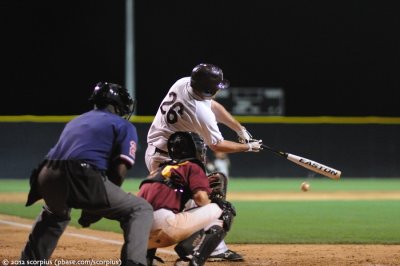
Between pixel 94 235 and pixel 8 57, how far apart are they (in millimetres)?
39043

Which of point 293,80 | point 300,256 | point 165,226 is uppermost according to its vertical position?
point 165,226

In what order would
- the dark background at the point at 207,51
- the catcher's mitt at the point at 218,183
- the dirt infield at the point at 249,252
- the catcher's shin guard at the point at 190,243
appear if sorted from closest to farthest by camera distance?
the catcher's shin guard at the point at 190,243 → the catcher's mitt at the point at 218,183 → the dirt infield at the point at 249,252 → the dark background at the point at 207,51

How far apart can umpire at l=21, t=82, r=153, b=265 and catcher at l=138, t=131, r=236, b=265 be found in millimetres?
337

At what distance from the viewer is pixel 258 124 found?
74.8 feet

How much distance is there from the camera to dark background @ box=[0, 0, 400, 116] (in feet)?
151

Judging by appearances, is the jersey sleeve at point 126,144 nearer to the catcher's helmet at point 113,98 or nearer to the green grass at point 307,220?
the catcher's helmet at point 113,98

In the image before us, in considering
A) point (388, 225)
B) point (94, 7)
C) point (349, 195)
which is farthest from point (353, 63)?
point (388, 225)

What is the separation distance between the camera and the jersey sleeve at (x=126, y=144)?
565cm

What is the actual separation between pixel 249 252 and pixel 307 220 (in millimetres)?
3993

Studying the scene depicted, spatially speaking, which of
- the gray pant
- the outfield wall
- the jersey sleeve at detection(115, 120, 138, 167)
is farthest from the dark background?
the jersey sleeve at detection(115, 120, 138, 167)

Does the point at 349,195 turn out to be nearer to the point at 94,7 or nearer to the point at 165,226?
the point at 165,226

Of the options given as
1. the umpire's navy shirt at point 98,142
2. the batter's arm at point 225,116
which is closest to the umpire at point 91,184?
the umpire's navy shirt at point 98,142

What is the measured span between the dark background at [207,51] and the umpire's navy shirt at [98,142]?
1561 inches

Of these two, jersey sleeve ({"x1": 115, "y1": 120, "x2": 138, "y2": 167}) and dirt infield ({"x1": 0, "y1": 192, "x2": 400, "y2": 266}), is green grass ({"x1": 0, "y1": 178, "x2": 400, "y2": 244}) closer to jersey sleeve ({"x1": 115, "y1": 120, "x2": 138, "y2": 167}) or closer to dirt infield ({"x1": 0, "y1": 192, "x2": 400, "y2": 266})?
dirt infield ({"x1": 0, "y1": 192, "x2": 400, "y2": 266})
